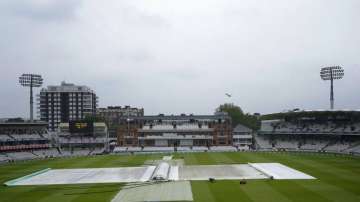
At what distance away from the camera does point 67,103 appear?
16562cm

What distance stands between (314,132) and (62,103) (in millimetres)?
109389

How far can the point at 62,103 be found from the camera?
165 meters

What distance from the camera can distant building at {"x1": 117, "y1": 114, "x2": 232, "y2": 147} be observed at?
9600 centimetres

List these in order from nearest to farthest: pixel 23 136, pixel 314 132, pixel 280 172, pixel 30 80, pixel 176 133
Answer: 1. pixel 280 172
2. pixel 314 132
3. pixel 23 136
4. pixel 30 80
5. pixel 176 133

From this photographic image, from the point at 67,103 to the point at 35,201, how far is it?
448ft

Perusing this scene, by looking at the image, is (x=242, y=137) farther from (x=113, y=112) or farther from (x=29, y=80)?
(x=113, y=112)

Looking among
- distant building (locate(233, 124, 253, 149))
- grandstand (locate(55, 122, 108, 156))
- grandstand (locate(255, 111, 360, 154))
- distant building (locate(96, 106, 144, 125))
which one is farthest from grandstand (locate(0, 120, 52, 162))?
distant building (locate(96, 106, 144, 125))

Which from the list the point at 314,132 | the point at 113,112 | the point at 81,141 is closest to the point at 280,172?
the point at 314,132

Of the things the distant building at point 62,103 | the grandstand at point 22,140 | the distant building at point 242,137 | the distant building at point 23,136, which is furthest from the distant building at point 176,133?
the distant building at point 62,103

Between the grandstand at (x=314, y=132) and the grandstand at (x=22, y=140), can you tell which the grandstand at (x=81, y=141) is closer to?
the grandstand at (x=22, y=140)

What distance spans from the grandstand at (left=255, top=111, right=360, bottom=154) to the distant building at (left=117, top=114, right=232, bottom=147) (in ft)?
31.5

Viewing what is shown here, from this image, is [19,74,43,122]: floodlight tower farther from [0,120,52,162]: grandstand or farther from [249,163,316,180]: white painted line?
[249,163,316,180]: white painted line

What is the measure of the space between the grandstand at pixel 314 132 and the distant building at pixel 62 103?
290ft

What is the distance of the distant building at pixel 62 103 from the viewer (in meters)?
164
